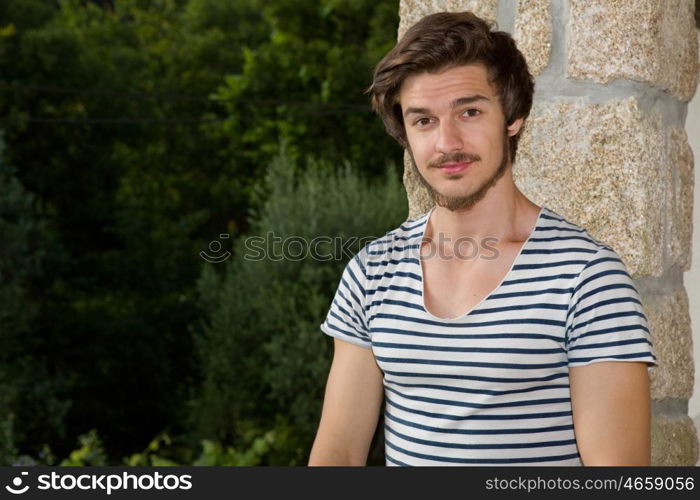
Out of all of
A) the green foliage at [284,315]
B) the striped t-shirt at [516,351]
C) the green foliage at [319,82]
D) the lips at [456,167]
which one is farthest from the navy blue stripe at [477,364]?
the green foliage at [319,82]

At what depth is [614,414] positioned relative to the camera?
1.29 m

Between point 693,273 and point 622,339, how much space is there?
2.38 ft

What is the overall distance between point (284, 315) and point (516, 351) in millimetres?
6476

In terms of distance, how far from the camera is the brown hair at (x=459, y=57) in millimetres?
1479

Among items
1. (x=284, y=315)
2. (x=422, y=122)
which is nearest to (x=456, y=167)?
(x=422, y=122)

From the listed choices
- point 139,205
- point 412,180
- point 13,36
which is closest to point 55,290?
point 139,205

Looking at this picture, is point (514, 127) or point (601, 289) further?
point (514, 127)

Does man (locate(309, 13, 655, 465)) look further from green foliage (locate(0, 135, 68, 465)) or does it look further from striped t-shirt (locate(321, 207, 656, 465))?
green foliage (locate(0, 135, 68, 465))

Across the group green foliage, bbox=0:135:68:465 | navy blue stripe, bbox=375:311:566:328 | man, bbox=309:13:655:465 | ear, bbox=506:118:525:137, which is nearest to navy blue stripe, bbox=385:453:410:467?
man, bbox=309:13:655:465

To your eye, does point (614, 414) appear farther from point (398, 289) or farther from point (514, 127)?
point (514, 127)

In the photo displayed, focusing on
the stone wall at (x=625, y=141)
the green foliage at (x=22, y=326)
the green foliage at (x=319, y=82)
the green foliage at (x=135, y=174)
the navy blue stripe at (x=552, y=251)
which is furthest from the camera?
the green foliage at (x=319, y=82)

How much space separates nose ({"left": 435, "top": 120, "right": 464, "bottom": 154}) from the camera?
1.48 meters

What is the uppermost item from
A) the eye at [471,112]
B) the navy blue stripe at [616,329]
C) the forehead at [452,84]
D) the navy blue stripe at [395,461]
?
the forehead at [452,84]

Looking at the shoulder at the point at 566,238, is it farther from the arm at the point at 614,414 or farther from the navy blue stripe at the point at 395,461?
the navy blue stripe at the point at 395,461
